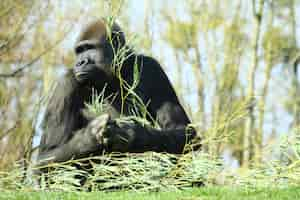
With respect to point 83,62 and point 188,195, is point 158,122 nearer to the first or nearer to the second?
point 83,62

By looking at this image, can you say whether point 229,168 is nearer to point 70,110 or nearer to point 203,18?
point 70,110

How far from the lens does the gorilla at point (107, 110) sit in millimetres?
5914

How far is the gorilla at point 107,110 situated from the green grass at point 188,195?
3.35 feet

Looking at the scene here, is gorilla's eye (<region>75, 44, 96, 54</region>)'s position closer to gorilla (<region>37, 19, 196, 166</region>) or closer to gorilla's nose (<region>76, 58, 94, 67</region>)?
gorilla (<region>37, 19, 196, 166</region>)

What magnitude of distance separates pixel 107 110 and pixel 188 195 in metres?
1.85

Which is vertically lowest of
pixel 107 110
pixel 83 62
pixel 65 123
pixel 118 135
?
pixel 118 135

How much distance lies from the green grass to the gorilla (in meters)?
1.02

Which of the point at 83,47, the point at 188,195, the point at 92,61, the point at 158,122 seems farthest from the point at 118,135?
the point at 188,195

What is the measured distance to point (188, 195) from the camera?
4680 mm

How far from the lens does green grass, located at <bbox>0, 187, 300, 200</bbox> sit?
457 cm

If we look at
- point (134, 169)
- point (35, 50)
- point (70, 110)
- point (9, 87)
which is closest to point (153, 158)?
point (134, 169)

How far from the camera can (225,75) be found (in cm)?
1435

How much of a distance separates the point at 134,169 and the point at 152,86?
1135 millimetres

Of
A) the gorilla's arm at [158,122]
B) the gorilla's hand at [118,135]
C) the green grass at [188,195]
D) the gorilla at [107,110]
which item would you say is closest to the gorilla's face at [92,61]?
the gorilla at [107,110]
